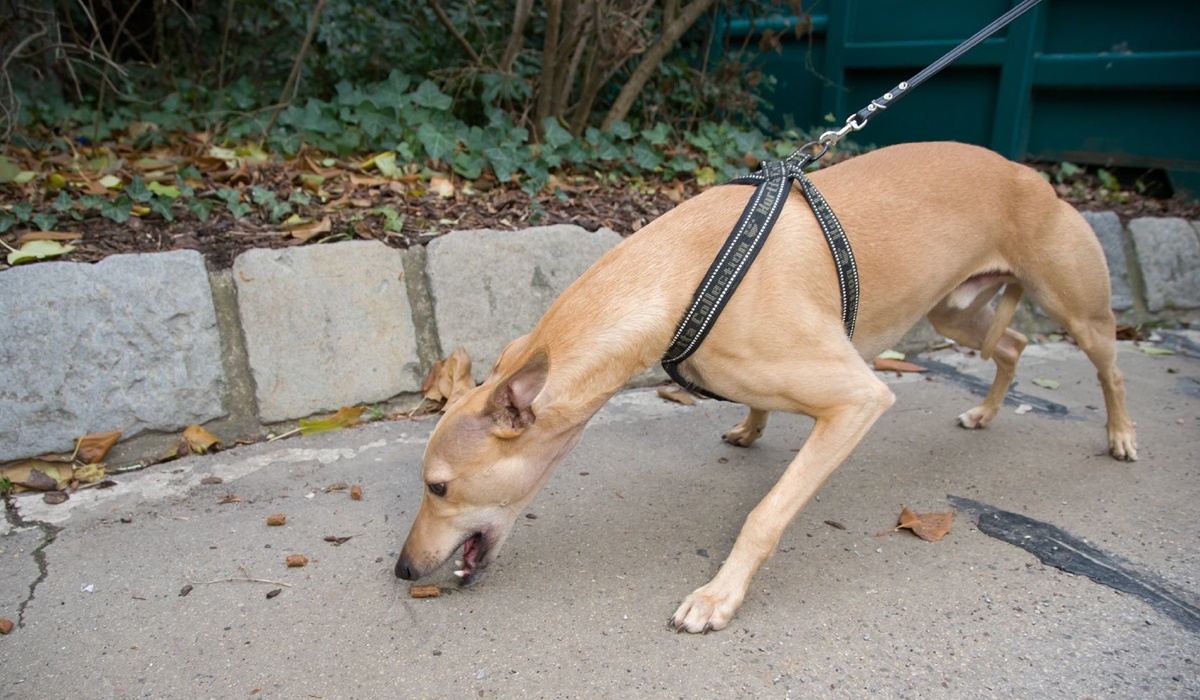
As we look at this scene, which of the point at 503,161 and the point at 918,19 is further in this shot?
the point at 918,19

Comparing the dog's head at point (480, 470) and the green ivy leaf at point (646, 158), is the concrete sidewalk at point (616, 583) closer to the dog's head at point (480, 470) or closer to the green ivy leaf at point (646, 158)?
the dog's head at point (480, 470)

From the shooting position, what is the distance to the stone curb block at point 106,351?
137 inches

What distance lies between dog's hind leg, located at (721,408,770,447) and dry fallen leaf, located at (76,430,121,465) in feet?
9.06

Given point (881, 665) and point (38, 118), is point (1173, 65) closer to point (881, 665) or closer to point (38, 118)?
point (881, 665)

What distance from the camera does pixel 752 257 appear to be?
2.81 m

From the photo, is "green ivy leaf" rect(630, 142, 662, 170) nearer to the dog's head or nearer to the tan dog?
the tan dog

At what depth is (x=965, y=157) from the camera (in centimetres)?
352

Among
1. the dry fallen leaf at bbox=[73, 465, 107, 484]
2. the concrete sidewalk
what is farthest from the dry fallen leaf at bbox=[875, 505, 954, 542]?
the dry fallen leaf at bbox=[73, 465, 107, 484]

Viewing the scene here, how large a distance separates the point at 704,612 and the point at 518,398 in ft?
2.88

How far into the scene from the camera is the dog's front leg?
2615 mm

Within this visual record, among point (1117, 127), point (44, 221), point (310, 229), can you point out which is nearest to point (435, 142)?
point (310, 229)

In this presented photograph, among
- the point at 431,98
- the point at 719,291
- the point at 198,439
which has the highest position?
the point at 431,98

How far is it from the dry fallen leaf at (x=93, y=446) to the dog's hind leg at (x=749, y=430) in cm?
276

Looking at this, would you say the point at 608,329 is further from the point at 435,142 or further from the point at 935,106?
the point at 935,106
